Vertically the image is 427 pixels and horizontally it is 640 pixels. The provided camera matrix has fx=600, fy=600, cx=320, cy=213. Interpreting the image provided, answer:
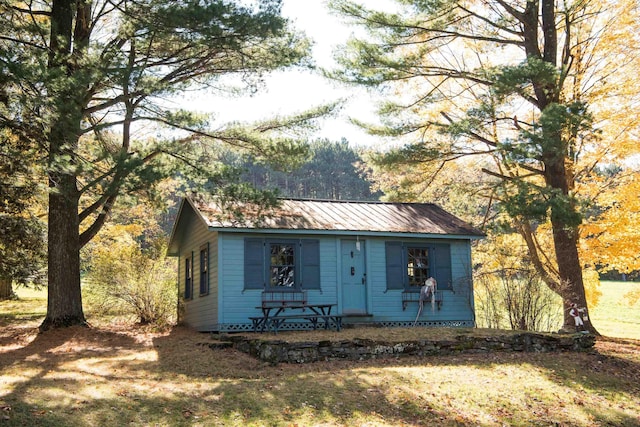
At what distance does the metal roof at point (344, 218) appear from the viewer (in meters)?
14.2

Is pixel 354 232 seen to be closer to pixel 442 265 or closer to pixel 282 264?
pixel 282 264

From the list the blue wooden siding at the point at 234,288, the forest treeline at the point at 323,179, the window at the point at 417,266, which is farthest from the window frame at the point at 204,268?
the forest treeline at the point at 323,179

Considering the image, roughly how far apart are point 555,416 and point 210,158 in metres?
9.98

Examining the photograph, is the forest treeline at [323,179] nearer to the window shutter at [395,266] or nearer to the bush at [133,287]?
the bush at [133,287]

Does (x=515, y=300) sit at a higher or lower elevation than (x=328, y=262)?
lower

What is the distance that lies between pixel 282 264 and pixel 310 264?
0.71 meters

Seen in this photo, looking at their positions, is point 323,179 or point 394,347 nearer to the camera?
point 394,347

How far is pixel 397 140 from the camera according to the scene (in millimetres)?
18719

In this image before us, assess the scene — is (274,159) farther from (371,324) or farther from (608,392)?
(608,392)

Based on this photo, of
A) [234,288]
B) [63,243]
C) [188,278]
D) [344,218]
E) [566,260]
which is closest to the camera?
[234,288]

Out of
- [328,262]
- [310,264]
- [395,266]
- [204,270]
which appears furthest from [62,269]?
[395,266]

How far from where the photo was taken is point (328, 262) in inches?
596

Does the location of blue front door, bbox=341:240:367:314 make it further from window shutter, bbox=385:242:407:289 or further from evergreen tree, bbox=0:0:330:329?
evergreen tree, bbox=0:0:330:329

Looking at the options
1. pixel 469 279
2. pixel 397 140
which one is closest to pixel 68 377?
pixel 469 279
